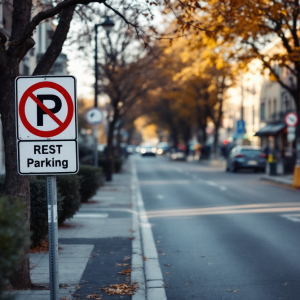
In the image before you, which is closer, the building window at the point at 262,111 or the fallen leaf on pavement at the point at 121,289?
the fallen leaf on pavement at the point at 121,289

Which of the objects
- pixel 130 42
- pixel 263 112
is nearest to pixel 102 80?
pixel 130 42

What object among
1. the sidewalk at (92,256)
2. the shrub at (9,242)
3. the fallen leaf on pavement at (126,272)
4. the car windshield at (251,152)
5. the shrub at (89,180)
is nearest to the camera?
the shrub at (9,242)

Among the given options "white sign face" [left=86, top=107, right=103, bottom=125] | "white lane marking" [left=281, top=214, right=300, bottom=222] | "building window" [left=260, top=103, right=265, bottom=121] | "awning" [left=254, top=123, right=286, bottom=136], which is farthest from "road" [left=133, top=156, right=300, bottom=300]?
"building window" [left=260, top=103, right=265, bottom=121]

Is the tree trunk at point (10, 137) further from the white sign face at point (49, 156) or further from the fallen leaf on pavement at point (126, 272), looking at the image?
the fallen leaf on pavement at point (126, 272)

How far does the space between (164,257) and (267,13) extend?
42.8 feet

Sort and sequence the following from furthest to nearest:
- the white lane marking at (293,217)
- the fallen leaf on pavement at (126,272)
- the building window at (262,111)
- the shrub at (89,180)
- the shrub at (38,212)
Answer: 1. the building window at (262,111)
2. the shrub at (89,180)
3. the white lane marking at (293,217)
4. the shrub at (38,212)
5. the fallen leaf on pavement at (126,272)

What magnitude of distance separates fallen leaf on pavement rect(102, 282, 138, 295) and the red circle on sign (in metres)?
2.00

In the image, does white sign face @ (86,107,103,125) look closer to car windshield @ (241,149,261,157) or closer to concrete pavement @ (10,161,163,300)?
concrete pavement @ (10,161,163,300)

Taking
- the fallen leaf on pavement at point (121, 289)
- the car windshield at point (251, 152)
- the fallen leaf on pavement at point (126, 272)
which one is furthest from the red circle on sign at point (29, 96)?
the car windshield at point (251, 152)

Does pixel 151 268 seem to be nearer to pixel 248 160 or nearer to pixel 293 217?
pixel 293 217

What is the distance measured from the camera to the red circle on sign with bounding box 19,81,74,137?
5.17m

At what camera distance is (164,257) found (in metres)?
8.64

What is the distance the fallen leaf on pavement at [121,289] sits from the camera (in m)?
6.20

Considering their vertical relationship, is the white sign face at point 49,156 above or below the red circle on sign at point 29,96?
below
